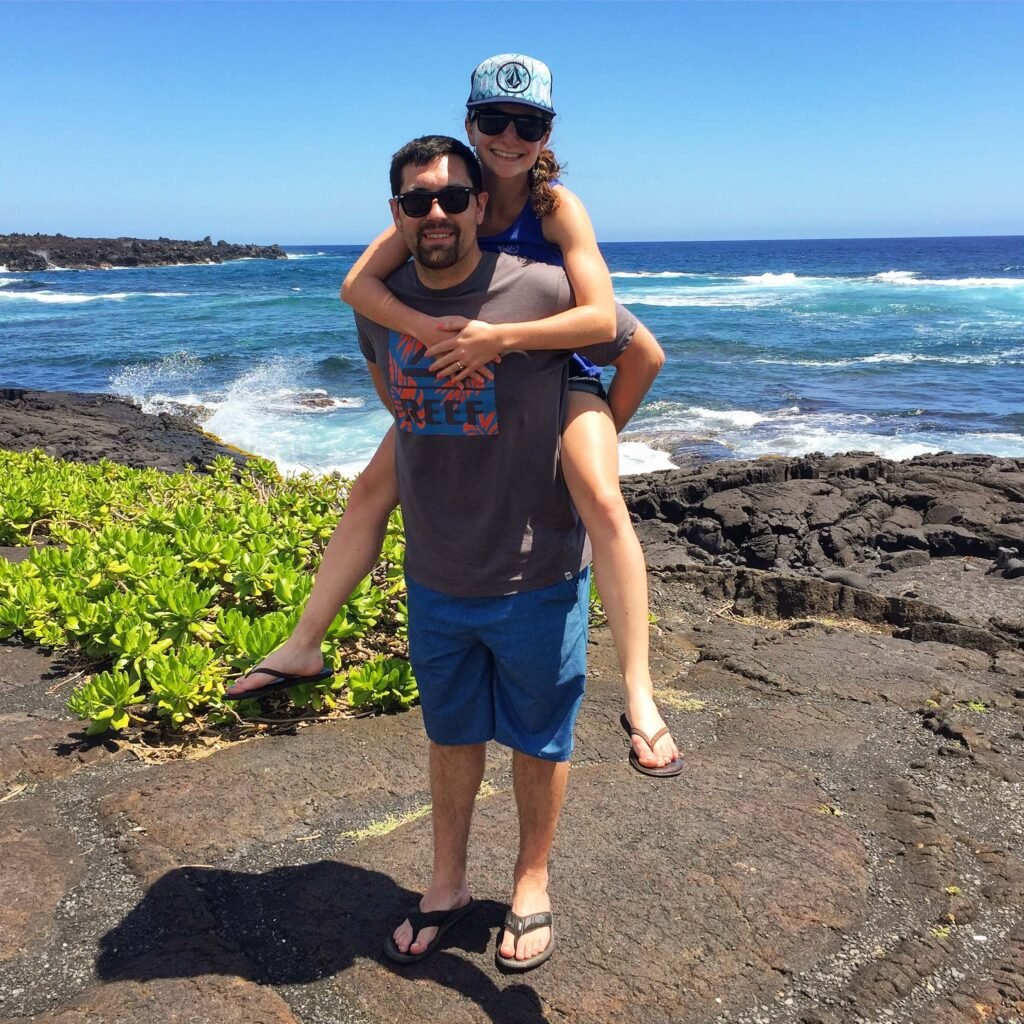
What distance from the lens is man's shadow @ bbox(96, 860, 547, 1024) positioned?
2475mm

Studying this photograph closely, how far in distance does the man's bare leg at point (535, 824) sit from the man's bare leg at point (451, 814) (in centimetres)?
14

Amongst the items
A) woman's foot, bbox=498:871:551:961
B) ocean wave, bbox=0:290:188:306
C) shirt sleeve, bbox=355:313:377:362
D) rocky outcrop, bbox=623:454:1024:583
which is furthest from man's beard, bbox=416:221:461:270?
ocean wave, bbox=0:290:188:306

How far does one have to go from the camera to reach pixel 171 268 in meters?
80.2

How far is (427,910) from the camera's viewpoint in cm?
266

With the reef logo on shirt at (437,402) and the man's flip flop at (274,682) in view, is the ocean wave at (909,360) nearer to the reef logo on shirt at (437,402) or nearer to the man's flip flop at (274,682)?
the man's flip flop at (274,682)

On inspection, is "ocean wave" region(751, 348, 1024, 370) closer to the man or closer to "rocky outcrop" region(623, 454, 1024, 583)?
"rocky outcrop" region(623, 454, 1024, 583)

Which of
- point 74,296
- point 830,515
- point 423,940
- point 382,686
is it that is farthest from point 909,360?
point 74,296

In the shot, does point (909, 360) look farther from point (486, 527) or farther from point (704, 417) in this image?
point (486, 527)

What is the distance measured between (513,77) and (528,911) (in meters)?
2.15

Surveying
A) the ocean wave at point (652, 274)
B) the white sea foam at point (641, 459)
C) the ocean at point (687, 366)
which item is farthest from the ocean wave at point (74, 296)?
the white sea foam at point (641, 459)

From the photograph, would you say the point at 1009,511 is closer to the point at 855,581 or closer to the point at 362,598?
the point at 855,581

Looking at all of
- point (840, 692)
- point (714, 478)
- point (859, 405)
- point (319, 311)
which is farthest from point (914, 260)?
point (840, 692)

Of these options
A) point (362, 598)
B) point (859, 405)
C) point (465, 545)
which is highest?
point (465, 545)

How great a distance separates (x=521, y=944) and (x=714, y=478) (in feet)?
27.9
